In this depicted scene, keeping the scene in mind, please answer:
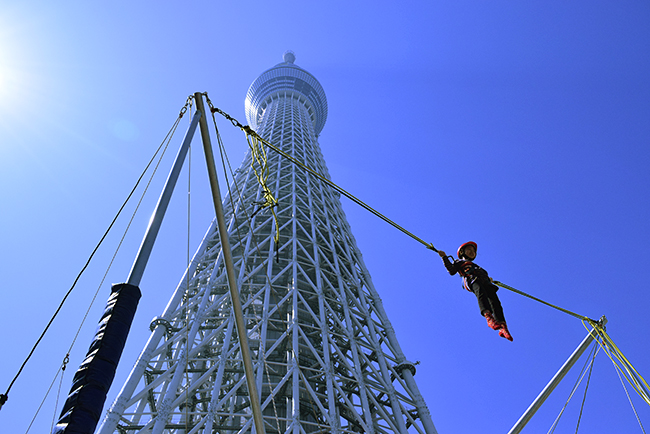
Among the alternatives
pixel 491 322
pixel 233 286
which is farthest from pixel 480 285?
pixel 233 286

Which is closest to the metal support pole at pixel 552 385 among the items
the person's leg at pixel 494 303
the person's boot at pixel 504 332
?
the person's boot at pixel 504 332

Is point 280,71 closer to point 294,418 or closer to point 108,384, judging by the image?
point 294,418

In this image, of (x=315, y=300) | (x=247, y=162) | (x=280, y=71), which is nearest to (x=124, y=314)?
(x=315, y=300)

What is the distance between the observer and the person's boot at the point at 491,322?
26.1 ft

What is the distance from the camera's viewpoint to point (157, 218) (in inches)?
251

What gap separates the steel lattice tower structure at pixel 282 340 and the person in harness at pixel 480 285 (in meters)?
4.34

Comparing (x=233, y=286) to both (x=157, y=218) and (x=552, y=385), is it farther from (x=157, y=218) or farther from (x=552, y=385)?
(x=552, y=385)

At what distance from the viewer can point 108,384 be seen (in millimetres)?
5246

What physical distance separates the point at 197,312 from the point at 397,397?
28.2 feet

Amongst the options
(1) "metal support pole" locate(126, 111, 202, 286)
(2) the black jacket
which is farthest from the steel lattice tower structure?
(2) the black jacket

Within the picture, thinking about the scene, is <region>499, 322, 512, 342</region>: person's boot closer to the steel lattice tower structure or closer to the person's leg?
the person's leg

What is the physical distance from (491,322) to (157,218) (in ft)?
19.5

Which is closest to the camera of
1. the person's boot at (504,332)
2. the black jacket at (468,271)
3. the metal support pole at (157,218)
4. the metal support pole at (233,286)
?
the metal support pole at (233,286)

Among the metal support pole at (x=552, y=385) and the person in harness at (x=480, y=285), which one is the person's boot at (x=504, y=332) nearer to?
the person in harness at (x=480, y=285)
